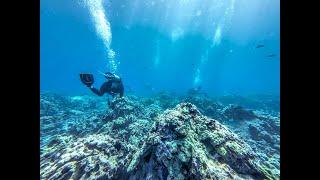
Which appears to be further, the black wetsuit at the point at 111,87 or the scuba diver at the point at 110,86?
the black wetsuit at the point at 111,87

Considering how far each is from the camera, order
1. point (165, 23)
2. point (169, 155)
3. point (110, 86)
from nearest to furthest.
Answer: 1. point (169, 155)
2. point (110, 86)
3. point (165, 23)

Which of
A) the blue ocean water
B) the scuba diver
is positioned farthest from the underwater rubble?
the blue ocean water

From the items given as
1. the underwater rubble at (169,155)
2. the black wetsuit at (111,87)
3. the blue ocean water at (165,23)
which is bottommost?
the underwater rubble at (169,155)

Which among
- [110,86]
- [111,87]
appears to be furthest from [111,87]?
[110,86]

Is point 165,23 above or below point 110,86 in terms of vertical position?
above

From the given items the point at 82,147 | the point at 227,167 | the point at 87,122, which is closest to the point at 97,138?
the point at 82,147

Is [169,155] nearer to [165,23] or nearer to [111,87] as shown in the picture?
[111,87]

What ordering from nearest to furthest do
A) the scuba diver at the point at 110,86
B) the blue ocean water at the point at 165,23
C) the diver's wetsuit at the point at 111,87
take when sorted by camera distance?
the scuba diver at the point at 110,86 < the diver's wetsuit at the point at 111,87 < the blue ocean water at the point at 165,23

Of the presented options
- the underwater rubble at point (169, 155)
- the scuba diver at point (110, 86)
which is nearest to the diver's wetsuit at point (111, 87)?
the scuba diver at point (110, 86)

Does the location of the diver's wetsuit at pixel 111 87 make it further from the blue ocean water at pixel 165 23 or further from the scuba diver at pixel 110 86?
the blue ocean water at pixel 165 23

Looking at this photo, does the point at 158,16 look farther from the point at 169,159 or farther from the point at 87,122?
the point at 169,159

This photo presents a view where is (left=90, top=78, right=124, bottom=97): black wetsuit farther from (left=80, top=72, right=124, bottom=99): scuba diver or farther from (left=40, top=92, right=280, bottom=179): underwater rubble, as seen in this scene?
(left=40, top=92, right=280, bottom=179): underwater rubble
